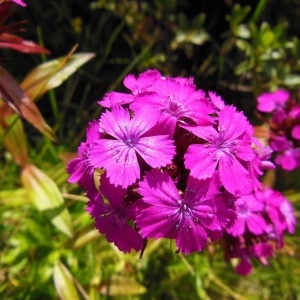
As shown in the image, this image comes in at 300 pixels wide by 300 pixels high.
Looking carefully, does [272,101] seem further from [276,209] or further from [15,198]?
[15,198]

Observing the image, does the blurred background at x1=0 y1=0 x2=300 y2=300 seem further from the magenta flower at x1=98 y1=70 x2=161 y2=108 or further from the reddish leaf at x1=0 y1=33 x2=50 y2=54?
the magenta flower at x1=98 y1=70 x2=161 y2=108

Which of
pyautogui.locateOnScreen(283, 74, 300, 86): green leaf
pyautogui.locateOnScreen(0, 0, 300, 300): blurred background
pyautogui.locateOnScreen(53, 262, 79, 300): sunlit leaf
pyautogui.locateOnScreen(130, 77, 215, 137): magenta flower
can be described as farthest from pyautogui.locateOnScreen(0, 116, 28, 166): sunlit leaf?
pyautogui.locateOnScreen(283, 74, 300, 86): green leaf

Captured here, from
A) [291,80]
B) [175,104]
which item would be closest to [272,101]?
[291,80]

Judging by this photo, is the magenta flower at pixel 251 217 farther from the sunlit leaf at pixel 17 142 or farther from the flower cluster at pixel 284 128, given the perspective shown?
the sunlit leaf at pixel 17 142

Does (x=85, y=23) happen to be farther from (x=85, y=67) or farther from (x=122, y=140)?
(x=122, y=140)

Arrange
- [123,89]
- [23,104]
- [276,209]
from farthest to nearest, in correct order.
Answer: [123,89] < [276,209] < [23,104]

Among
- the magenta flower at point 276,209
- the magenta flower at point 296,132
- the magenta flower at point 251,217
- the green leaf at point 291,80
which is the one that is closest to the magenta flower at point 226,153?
the magenta flower at point 251,217

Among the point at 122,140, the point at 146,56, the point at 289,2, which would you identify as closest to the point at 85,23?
the point at 146,56

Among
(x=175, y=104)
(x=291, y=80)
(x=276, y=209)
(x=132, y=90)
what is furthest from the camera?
(x=291, y=80)
